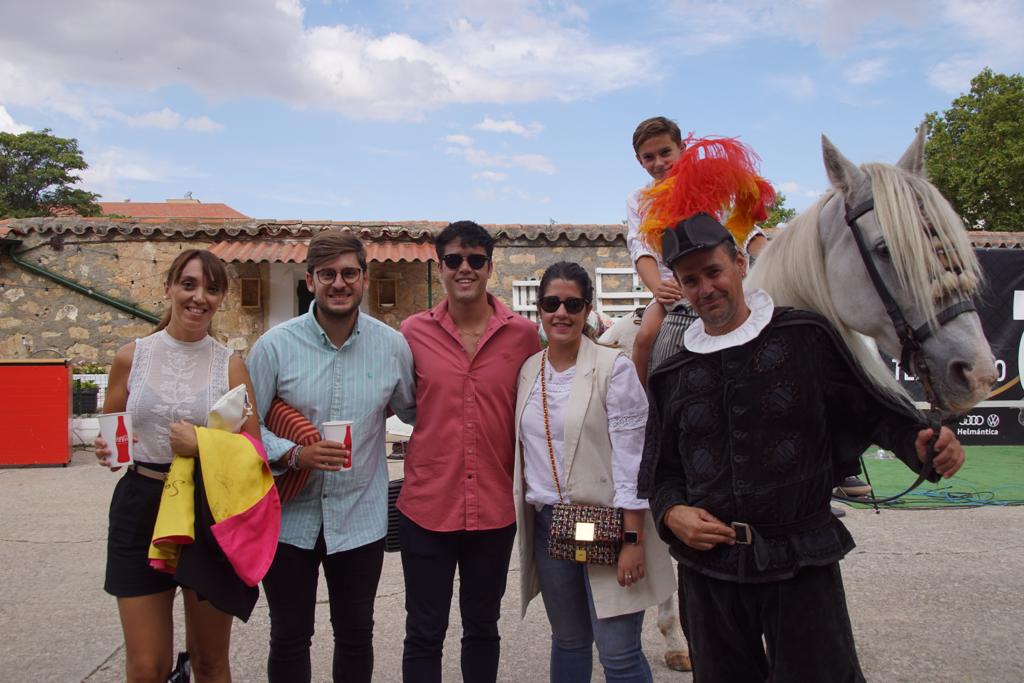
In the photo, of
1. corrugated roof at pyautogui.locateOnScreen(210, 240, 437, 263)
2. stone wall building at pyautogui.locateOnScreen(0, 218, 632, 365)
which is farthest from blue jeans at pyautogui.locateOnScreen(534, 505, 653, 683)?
stone wall building at pyautogui.locateOnScreen(0, 218, 632, 365)

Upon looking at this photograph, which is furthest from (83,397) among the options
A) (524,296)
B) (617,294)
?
(617,294)

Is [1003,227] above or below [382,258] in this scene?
above

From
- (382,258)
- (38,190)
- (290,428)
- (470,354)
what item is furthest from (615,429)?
(38,190)

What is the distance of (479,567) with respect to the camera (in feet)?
8.87

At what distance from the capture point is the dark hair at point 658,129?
3166mm

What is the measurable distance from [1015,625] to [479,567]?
10.5 feet

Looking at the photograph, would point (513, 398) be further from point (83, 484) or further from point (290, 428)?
point (83, 484)

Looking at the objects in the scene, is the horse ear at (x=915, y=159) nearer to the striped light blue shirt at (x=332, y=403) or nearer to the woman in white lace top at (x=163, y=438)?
the striped light blue shirt at (x=332, y=403)

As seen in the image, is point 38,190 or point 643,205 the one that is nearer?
point 643,205

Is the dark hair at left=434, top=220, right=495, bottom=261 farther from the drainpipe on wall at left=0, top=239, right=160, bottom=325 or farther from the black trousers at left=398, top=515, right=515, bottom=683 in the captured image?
the drainpipe on wall at left=0, top=239, right=160, bottom=325

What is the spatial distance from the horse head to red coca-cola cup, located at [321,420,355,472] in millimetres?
1449

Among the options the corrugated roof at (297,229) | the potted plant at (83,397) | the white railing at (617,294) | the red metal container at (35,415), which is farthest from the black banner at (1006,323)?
the potted plant at (83,397)

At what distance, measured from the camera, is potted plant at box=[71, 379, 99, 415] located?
10219 mm

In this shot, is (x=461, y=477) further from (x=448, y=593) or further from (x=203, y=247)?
(x=203, y=247)
